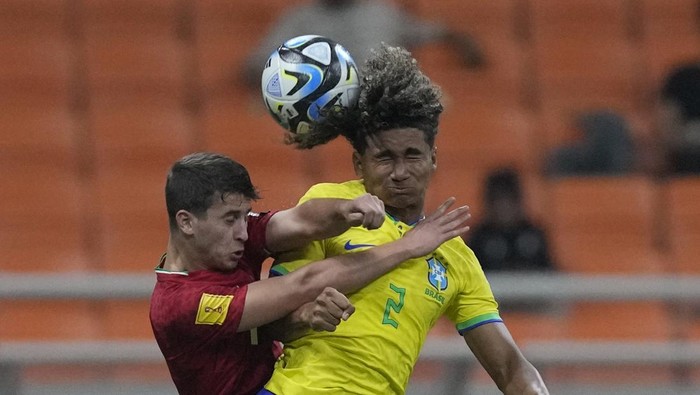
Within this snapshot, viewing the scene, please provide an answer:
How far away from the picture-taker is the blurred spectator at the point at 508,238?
7.36 meters

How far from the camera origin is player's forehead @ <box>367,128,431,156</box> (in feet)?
13.2

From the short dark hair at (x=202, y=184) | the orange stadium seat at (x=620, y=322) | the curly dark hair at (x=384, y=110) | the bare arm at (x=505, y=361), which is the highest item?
the curly dark hair at (x=384, y=110)

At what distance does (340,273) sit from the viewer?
3906 millimetres

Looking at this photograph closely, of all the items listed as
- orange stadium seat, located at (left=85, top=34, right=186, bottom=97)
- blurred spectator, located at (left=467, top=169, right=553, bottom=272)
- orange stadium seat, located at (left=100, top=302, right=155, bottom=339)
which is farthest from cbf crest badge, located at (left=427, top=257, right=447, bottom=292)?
orange stadium seat, located at (left=85, top=34, right=186, bottom=97)

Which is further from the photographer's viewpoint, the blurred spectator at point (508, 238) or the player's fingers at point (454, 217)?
the blurred spectator at point (508, 238)

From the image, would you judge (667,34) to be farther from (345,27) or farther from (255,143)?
(255,143)

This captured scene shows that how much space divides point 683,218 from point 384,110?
4947 mm

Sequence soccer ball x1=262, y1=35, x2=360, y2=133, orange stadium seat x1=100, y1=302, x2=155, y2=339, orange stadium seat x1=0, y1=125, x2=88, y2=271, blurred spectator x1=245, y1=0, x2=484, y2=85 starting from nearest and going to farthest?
Result: soccer ball x1=262, y1=35, x2=360, y2=133, orange stadium seat x1=100, y1=302, x2=155, y2=339, orange stadium seat x1=0, y1=125, x2=88, y2=271, blurred spectator x1=245, y1=0, x2=484, y2=85

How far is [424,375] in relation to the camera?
250 inches

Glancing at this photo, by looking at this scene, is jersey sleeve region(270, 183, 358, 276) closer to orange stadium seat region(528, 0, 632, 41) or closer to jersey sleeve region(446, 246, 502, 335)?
jersey sleeve region(446, 246, 502, 335)

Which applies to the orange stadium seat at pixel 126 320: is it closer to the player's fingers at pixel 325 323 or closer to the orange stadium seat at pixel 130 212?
the orange stadium seat at pixel 130 212

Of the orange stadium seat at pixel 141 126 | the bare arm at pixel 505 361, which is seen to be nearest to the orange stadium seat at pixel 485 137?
the orange stadium seat at pixel 141 126

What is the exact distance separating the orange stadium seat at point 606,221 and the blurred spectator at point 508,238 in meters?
0.69

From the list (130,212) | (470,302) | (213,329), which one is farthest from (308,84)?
(130,212)
